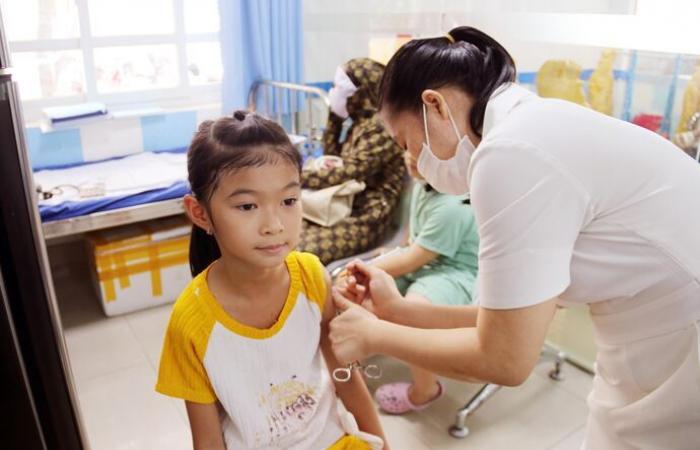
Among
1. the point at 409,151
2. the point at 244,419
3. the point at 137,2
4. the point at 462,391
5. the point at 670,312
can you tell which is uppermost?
the point at 137,2

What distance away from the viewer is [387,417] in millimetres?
2281

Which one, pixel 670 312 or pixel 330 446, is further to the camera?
pixel 330 446

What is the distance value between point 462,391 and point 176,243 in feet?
5.52

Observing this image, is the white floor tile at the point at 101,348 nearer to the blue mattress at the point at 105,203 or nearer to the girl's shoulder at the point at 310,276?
the blue mattress at the point at 105,203

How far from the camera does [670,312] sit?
1.01 meters

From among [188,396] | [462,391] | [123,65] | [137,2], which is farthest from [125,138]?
[188,396]

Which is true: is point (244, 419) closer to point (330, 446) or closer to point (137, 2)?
point (330, 446)

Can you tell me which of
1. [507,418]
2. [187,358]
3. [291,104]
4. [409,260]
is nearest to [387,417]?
[507,418]

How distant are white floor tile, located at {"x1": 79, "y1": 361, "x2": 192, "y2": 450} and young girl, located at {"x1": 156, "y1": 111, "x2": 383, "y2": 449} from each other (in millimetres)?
1098

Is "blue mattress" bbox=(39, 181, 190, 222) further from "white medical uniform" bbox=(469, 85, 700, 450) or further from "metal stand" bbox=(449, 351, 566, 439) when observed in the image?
"white medical uniform" bbox=(469, 85, 700, 450)

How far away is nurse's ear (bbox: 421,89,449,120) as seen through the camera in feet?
3.63

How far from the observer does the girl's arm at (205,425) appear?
1180 mm

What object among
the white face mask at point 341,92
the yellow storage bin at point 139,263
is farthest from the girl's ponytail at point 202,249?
the yellow storage bin at point 139,263

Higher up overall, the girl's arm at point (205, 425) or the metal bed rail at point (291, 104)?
the metal bed rail at point (291, 104)
